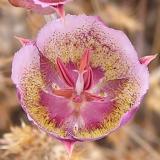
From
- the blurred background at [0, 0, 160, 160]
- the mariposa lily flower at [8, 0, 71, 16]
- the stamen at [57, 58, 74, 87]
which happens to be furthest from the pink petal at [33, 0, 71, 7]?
the blurred background at [0, 0, 160, 160]

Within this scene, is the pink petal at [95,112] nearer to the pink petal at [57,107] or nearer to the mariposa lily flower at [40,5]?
the pink petal at [57,107]

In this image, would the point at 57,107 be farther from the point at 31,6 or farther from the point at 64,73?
the point at 31,6

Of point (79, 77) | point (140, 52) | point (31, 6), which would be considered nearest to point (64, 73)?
point (79, 77)

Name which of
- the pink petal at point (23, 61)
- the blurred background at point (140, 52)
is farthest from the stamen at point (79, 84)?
the blurred background at point (140, 52)

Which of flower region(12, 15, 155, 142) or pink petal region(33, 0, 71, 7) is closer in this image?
pink petal region(33, 0, 71, 7)

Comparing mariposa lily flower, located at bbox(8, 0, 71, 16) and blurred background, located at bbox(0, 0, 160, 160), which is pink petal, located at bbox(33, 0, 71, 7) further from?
blurred background, located at bbox(0, 0, 160, 160)

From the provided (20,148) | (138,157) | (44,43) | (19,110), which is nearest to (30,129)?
(20,148)

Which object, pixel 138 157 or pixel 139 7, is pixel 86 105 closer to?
pixel 138 157
